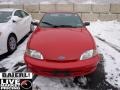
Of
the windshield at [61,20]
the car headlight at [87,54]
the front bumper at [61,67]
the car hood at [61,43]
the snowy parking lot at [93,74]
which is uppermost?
the windshield at [61,20]

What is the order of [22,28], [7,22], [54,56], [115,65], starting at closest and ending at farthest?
1. [54,56]
2. [115,65]
3. [7,22]
4. [22,28]

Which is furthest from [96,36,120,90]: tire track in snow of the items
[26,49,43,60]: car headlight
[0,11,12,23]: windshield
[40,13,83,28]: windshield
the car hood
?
[0,11,12,23]: windshield

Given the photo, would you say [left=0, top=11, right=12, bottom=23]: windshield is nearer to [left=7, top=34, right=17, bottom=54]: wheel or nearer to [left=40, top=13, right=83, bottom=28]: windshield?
[left=7, top=34, right=17, bottom=54]: wheel

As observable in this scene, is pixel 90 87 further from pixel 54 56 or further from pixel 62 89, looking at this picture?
pixel 54 56

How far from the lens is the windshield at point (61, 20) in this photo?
20.7 ft

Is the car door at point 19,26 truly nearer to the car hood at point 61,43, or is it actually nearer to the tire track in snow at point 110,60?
the car hood at point 61,43

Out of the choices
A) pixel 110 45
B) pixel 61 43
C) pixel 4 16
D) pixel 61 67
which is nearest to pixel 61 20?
pixel 61 43

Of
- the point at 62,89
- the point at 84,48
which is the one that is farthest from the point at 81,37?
the point at 62,89

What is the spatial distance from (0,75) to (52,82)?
3.97 feet

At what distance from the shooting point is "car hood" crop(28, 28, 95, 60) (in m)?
4.81

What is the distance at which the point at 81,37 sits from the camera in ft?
18.0

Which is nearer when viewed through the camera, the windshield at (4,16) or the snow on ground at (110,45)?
the snow on ground at (110,45)

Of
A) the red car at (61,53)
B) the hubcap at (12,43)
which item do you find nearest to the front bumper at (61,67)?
the red car at (61,53)

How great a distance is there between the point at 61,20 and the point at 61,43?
1541mm
